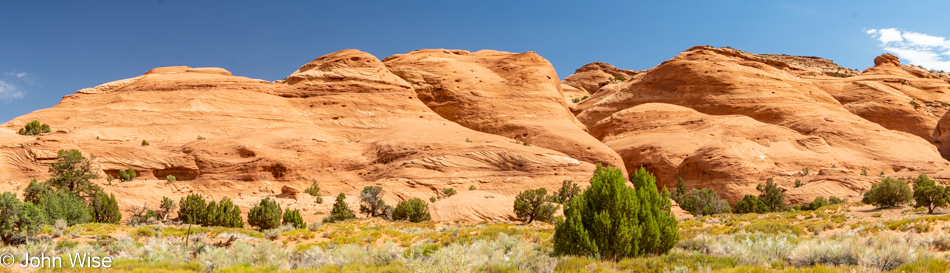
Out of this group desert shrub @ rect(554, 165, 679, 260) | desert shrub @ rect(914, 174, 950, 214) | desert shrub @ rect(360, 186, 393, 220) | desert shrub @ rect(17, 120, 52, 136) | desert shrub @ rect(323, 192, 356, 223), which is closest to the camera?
desert shrub @ rect(554, 165, 679, 260)

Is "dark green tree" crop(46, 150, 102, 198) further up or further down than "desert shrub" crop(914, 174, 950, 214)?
further up

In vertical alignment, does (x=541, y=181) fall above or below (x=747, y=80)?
below

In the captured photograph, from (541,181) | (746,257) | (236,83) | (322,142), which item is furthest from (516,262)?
(236,83)

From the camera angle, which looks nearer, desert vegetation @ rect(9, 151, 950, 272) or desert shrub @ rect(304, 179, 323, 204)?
desert vegetation @ rect(9, 151, 950, 272)

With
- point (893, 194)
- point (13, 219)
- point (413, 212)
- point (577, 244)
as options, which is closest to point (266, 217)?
point (413, 212)

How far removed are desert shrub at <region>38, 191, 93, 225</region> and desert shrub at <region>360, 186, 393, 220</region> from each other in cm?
1270

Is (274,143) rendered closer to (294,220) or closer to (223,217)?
(223,217)

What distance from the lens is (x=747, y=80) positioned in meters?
59.6

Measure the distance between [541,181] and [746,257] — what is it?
2490 centimetres

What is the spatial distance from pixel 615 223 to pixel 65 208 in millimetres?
22341

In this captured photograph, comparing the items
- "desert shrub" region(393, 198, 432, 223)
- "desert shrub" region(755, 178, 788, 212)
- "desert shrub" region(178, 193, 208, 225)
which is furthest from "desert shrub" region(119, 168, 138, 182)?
"desert shrub" region(755, 178, 788, 212)

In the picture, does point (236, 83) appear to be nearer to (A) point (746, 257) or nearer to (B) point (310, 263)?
(B) point (310, 263)

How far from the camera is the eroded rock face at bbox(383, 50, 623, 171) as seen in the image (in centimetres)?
4594

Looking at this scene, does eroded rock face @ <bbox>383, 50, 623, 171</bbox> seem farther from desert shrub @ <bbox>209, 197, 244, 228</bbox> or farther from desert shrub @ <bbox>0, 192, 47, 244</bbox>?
desert shrub @ <bbox>0, 192, 47, 244</bbox>
